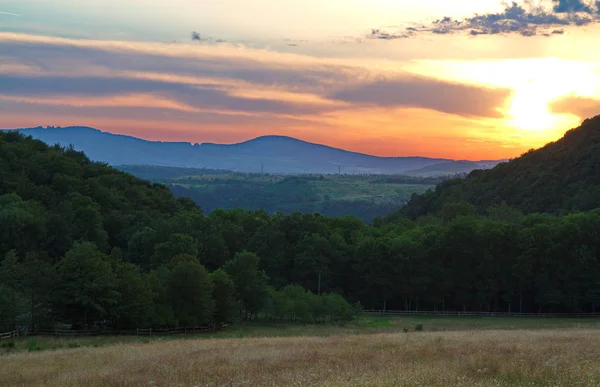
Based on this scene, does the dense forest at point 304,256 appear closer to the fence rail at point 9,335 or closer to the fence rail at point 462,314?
the fence rail at point 462,314

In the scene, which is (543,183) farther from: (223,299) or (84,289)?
(84,289)

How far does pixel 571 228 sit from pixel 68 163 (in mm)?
88841

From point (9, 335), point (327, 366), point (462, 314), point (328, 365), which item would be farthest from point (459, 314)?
point (327, 366)

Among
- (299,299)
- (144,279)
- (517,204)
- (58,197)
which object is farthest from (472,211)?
(144,279)

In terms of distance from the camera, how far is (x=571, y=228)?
8631 centimetres

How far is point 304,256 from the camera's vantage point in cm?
9238

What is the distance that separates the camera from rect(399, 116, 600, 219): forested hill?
144125 mm

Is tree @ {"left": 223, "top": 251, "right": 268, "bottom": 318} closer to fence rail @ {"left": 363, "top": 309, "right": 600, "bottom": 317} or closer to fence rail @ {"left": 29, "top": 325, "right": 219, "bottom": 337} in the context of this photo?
fence rail @ {"left": 29, "top": 325, "right": 219, "bottom": 337}

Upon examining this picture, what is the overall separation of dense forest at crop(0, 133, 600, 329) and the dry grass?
100 ft

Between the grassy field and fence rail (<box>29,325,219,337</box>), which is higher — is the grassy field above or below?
above

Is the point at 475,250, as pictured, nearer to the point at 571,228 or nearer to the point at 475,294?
the point at 475,294

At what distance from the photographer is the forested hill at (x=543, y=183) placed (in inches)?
5674

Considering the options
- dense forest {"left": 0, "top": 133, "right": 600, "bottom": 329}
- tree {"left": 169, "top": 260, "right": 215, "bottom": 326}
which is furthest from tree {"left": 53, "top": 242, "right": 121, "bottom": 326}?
tree {"left": 169, "top": 260, "right": 215, "bottom": 326}

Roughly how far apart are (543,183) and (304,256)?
3553 inches
